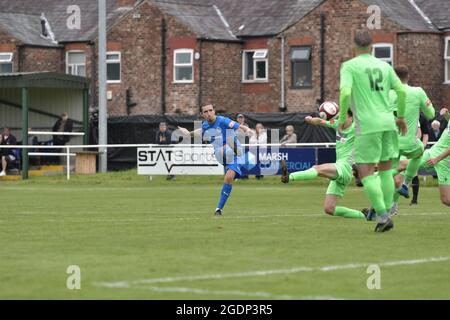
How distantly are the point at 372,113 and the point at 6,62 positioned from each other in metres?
48.6

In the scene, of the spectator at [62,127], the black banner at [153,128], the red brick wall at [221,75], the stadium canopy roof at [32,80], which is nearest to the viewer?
the stadium canopy roof at [32,80]

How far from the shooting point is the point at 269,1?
60.8 meters

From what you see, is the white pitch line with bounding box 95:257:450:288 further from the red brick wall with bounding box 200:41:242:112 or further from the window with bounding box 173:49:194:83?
the window with bounding box 173:49:194:83

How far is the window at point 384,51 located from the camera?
55.1 meters

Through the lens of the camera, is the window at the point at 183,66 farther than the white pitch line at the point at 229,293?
Yes

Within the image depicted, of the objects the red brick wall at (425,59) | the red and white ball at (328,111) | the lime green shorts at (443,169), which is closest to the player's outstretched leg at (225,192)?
the red and white ball at (328,111)

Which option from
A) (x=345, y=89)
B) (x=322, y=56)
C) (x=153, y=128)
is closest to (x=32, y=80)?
(x=153, y=128)

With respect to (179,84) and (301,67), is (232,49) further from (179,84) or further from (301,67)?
(301,67)

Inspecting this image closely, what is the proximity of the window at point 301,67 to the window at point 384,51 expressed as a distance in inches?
130

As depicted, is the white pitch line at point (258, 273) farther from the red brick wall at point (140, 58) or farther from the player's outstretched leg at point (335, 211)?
the red brick wall at point (140, 58)

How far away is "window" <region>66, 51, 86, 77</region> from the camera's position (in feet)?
206

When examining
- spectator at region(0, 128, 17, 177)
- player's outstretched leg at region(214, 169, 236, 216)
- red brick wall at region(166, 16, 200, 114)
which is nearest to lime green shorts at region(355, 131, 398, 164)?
player's outstretched leg at region(214, 169, 236, 216)

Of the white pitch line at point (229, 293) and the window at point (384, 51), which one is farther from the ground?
the window at point (384, 51)

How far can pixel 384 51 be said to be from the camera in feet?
182
